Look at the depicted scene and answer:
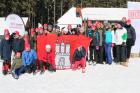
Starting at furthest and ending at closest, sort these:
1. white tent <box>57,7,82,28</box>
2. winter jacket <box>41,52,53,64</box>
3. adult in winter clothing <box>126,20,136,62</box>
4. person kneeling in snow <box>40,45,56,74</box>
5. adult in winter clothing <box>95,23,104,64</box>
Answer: white tent <box>57,7,82,28</box> < adult in winter clothing <box>126,20,136,62</box> < adult in winter clothing <box>95,23,104,64</box> < winter jacket <box>41,52,53,64</box> < person kneeling in snow <box>40,45,56,74</box>

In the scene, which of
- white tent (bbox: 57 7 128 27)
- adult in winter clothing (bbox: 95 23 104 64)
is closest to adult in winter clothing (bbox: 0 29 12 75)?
adult in winter clothing (bbox: 95 23 104 64)

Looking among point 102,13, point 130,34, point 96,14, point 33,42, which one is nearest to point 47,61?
point 33,42

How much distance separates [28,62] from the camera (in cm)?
1486

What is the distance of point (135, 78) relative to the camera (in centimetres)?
1397

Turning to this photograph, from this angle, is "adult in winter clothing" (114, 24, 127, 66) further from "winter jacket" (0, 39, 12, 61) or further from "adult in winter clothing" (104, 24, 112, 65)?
"winter jacket" (0, 39, 12, 61)

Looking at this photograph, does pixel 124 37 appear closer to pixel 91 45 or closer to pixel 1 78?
pixel 91 45

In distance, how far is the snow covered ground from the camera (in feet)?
38.3

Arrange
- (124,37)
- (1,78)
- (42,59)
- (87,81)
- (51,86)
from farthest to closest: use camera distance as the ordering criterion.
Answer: (124,37) < (42,59) < (1,78) < (87,81) < (51,86)

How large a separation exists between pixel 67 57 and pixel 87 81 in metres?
3.28

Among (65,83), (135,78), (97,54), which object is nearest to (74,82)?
(65,83)

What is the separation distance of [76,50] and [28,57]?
1.98m

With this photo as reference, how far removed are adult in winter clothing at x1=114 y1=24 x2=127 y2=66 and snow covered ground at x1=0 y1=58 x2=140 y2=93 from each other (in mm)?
1068

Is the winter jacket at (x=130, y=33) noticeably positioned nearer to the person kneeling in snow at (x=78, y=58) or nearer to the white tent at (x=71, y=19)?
the person kneeling in snow at (x=78, y=58)

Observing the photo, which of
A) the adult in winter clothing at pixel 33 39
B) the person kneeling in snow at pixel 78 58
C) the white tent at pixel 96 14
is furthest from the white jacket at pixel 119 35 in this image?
the white tent at pixel 96 14
